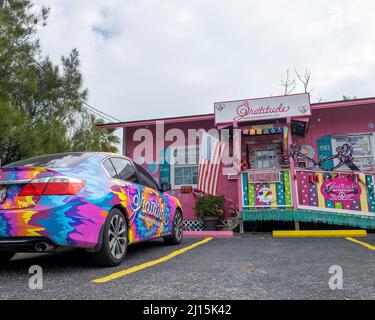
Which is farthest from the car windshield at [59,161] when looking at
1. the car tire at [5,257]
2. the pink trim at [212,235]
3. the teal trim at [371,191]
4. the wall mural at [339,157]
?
the teal trim at [371,191]

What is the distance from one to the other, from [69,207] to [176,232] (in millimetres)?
2958

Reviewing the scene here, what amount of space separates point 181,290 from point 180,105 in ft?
52.1

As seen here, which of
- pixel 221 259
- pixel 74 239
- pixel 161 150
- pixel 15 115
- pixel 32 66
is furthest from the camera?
pixel 161 150

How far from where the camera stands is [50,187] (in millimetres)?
3092

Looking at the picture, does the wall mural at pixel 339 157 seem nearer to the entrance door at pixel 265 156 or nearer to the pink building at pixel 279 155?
the pink building at pixel 279 155

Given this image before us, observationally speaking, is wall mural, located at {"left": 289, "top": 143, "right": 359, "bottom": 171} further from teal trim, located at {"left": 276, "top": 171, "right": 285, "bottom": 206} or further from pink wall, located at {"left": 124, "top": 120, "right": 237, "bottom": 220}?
pink wall, located at {"left": 124, "top": 120, "right": 237, "bottom": 220}

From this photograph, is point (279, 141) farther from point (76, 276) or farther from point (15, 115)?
point (76, 276)

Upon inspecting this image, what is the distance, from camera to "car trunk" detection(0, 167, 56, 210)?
305 centimetres

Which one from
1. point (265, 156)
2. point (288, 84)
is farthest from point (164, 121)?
point (288, 84)

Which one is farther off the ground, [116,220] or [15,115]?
Result: [15,115]

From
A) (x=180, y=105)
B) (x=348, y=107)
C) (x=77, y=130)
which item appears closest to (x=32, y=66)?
(x=77, y=130)

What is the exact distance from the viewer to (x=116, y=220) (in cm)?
366

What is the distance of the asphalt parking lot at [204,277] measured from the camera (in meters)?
2.38

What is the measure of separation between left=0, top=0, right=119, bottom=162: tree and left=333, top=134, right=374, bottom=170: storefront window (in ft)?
25.8
